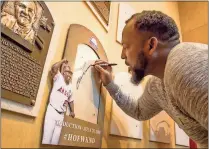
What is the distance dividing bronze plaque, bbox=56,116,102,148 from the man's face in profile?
0.94 feet

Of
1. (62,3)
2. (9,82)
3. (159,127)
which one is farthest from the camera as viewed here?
(159,127)

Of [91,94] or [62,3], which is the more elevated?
[62,3]

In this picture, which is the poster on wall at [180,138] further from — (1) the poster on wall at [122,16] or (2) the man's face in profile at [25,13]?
(2) the man's face in profile at [25,13]

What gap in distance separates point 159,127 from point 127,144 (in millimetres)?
332

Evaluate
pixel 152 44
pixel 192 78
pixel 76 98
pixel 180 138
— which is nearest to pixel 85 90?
pixel 76 98

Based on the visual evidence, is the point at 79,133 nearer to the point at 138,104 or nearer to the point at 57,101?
the point at 57,101

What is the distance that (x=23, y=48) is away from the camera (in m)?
0.47

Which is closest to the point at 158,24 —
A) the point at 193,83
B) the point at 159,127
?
the point at 193,83

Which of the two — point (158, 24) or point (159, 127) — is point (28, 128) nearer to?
point (158, 24)

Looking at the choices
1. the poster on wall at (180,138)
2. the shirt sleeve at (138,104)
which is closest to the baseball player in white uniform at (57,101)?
the shirt sleeve at (138,104)

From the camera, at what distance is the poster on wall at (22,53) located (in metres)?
0.43

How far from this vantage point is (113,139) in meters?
0.82

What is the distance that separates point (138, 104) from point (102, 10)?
0.47 m

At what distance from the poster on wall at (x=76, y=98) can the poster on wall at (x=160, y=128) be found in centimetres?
45
